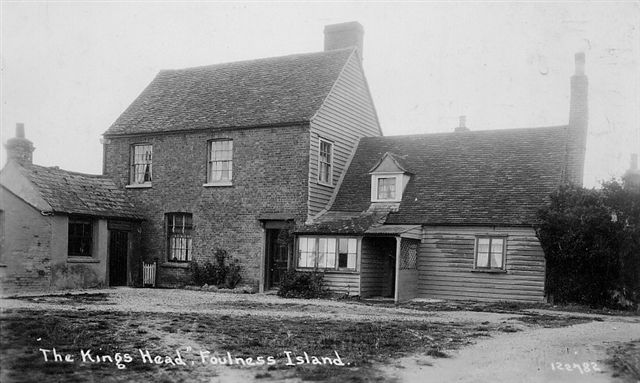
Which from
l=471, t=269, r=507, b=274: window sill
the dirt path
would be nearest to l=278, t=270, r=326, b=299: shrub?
l=471, t=269, r=507, b=274: window sill

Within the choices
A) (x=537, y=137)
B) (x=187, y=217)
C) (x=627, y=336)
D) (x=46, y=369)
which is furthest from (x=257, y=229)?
(x=46, y=369)

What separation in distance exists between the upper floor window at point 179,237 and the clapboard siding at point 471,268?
9328 millimetres

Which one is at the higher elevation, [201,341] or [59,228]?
[59,228]

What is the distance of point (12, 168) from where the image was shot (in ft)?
74.8

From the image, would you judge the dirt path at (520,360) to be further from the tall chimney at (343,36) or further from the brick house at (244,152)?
the tall chimney at (343,36)

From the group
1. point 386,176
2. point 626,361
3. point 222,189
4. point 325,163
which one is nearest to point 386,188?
point 386,176

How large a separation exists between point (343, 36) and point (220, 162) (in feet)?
26.3

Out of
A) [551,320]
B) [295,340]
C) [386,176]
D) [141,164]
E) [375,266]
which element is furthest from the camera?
[141,164]

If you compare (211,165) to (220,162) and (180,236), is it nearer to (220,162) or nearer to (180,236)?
(220,162)

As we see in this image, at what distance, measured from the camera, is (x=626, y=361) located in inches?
377

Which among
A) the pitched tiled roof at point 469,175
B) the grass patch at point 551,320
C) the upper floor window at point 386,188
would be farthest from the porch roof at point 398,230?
the grass patch at point 551,320

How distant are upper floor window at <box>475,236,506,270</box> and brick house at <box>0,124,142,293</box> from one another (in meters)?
13.5

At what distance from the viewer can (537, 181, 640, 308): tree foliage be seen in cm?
1916

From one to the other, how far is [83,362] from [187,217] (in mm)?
17189
